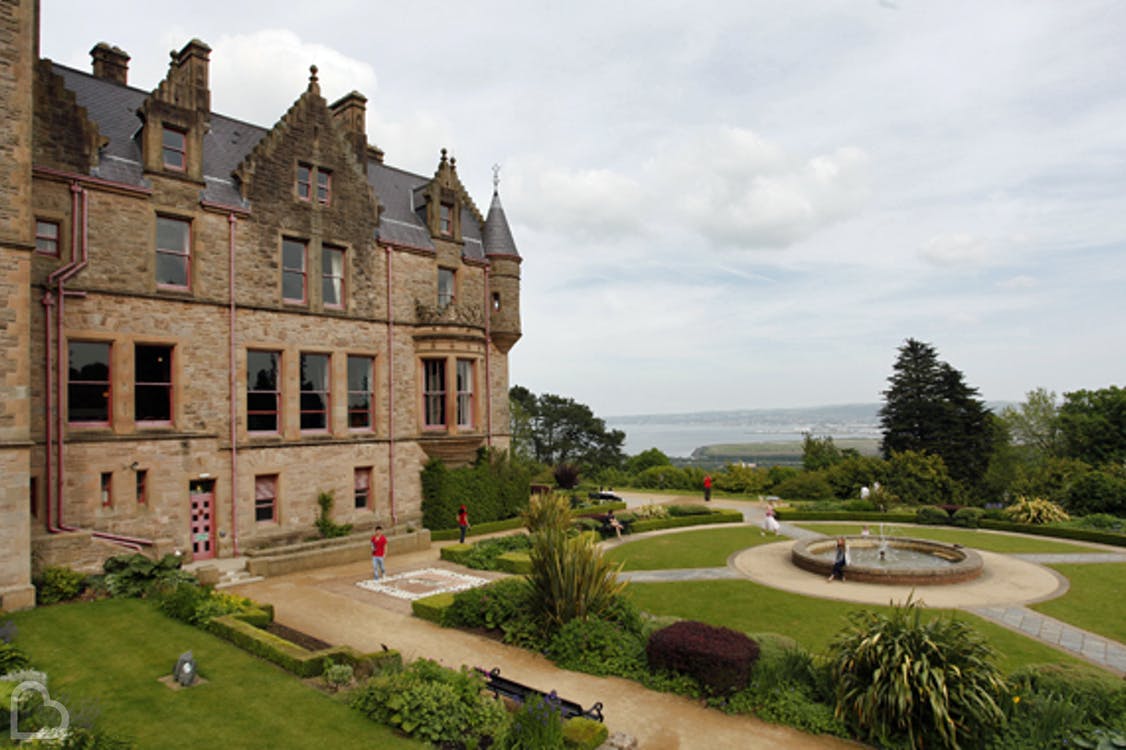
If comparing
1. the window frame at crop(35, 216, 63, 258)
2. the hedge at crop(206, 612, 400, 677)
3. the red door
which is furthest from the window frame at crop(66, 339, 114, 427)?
the hedge at crop(206, 612, 400, 677)

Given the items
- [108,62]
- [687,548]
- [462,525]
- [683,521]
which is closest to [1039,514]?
[683,521]

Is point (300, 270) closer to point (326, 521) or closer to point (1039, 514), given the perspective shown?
point (326, 521)

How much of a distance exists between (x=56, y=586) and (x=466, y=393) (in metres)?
17.8

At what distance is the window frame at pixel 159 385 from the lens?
73.2ft

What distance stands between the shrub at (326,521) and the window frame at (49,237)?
1228cm

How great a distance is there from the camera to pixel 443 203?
3322 cm

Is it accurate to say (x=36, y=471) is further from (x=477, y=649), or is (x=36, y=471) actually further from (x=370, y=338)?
(x=477, y=649)

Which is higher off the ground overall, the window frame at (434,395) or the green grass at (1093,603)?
the window frame at (434,395)

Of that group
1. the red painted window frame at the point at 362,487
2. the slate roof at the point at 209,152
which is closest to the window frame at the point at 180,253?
the slate roof at the point at 209,152

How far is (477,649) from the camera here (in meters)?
15.1

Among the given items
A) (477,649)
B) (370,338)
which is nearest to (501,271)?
(370,338)

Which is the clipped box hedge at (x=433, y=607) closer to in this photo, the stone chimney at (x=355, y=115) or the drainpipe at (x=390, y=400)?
the drainpipe at (x=390, y=400)

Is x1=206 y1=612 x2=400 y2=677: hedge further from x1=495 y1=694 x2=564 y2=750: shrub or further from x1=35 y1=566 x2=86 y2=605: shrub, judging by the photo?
x1=35 y1=566 x2=86 y2=605: shrub

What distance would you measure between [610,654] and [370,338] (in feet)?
64.5
